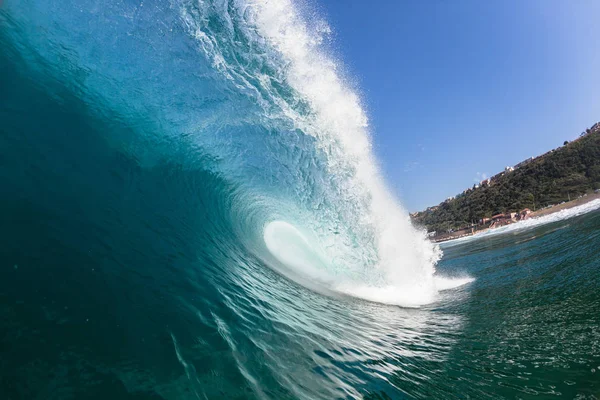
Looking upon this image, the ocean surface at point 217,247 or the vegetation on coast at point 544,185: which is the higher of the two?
the vegetation on coast at point 544,185

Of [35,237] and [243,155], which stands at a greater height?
[243,155]

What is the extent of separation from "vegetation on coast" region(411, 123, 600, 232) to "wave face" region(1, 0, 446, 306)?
7515cm

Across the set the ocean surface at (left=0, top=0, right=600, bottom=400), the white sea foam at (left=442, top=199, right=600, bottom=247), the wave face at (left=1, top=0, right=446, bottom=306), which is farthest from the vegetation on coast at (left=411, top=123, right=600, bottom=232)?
the wave face at (left=1, top=0, right=446, bottom=306)

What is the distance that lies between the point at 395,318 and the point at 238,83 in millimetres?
7486

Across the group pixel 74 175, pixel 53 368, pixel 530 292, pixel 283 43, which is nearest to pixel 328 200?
pixel 283 43

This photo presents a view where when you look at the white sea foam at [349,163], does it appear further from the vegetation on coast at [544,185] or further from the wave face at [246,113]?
the vegetation on coast at [544,185]

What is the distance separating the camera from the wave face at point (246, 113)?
7.75m

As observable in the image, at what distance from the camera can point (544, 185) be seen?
75.0 m

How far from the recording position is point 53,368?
2686 millimetres

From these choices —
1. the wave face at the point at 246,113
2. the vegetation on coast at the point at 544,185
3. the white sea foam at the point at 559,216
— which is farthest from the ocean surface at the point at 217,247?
the vegetation on coast at the point at 544,185

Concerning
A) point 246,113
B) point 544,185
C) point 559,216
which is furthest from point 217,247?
point 544,185

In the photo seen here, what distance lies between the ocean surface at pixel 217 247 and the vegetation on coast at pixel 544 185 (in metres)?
71.7

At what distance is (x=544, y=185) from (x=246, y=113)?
9051cm

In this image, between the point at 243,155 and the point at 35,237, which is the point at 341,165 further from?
the point at 35,237
